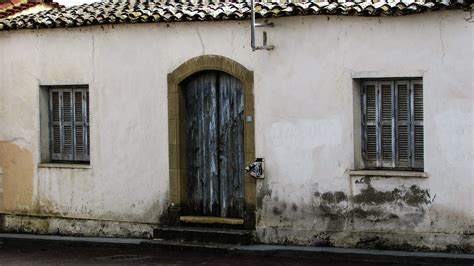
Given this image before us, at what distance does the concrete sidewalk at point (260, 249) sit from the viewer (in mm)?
14352

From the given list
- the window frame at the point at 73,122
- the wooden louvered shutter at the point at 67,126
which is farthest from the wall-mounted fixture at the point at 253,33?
the wooden louvered shutter at the point at 67,126

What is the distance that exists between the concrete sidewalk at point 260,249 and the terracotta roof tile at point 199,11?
3.43 metres

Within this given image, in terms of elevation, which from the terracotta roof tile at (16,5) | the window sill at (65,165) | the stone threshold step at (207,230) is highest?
the terracotta roof tile at (16,5)

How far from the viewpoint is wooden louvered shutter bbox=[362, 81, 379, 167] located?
50.7 ft

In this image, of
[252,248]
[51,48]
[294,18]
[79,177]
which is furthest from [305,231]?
[51,48]

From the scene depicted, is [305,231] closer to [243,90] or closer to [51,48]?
[243,90]

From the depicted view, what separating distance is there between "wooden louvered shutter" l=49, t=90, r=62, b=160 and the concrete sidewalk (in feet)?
5.14

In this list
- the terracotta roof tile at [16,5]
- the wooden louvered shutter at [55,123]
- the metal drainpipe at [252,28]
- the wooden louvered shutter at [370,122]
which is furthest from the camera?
the terracotta roof tile at [16,5]

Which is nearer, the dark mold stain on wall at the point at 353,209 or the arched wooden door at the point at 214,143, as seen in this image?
the dark mold stain on wall at the point at 353,209

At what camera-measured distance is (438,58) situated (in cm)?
1460

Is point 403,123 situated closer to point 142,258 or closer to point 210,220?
point 210,220

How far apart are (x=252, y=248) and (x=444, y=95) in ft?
12.2

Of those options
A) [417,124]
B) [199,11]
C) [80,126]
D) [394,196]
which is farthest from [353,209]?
[80,126]

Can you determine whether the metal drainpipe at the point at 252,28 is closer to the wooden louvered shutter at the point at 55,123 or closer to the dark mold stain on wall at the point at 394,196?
the dark mold stain on wall at the point at 394,196
